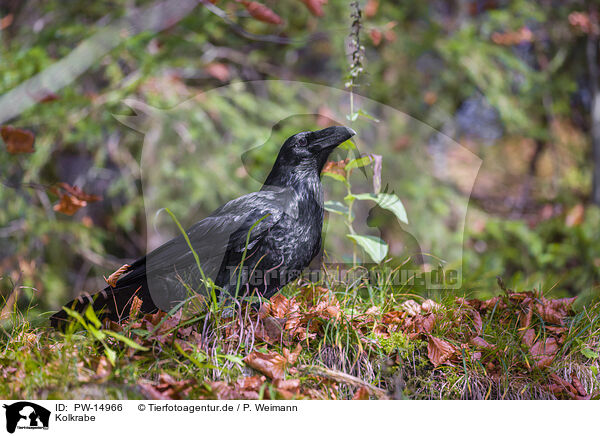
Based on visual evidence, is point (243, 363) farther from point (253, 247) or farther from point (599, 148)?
point (599, 148)

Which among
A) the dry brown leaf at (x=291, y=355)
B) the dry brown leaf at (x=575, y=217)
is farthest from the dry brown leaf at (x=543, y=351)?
the dry brown leaf at (x=575, y=217)

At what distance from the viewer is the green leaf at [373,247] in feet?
5.79

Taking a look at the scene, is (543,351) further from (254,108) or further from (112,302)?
(254,108)

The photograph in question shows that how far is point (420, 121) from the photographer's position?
13.8 ft

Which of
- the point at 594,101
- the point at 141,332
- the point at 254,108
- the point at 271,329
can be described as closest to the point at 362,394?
the point at 271,329

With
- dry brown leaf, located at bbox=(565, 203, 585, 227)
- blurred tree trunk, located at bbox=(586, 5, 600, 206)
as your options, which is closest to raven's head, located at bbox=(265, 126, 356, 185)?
dry brown leaf, located at bbox=(565, 203, 585, 227)

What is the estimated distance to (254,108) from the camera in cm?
378

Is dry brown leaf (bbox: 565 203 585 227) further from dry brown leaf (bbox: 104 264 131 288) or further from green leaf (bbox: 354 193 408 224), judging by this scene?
dry brown leaf (bbox: 104 264 131 288)

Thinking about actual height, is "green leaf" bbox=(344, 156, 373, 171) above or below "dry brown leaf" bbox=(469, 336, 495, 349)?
above

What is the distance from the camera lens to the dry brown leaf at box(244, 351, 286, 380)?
139cm
